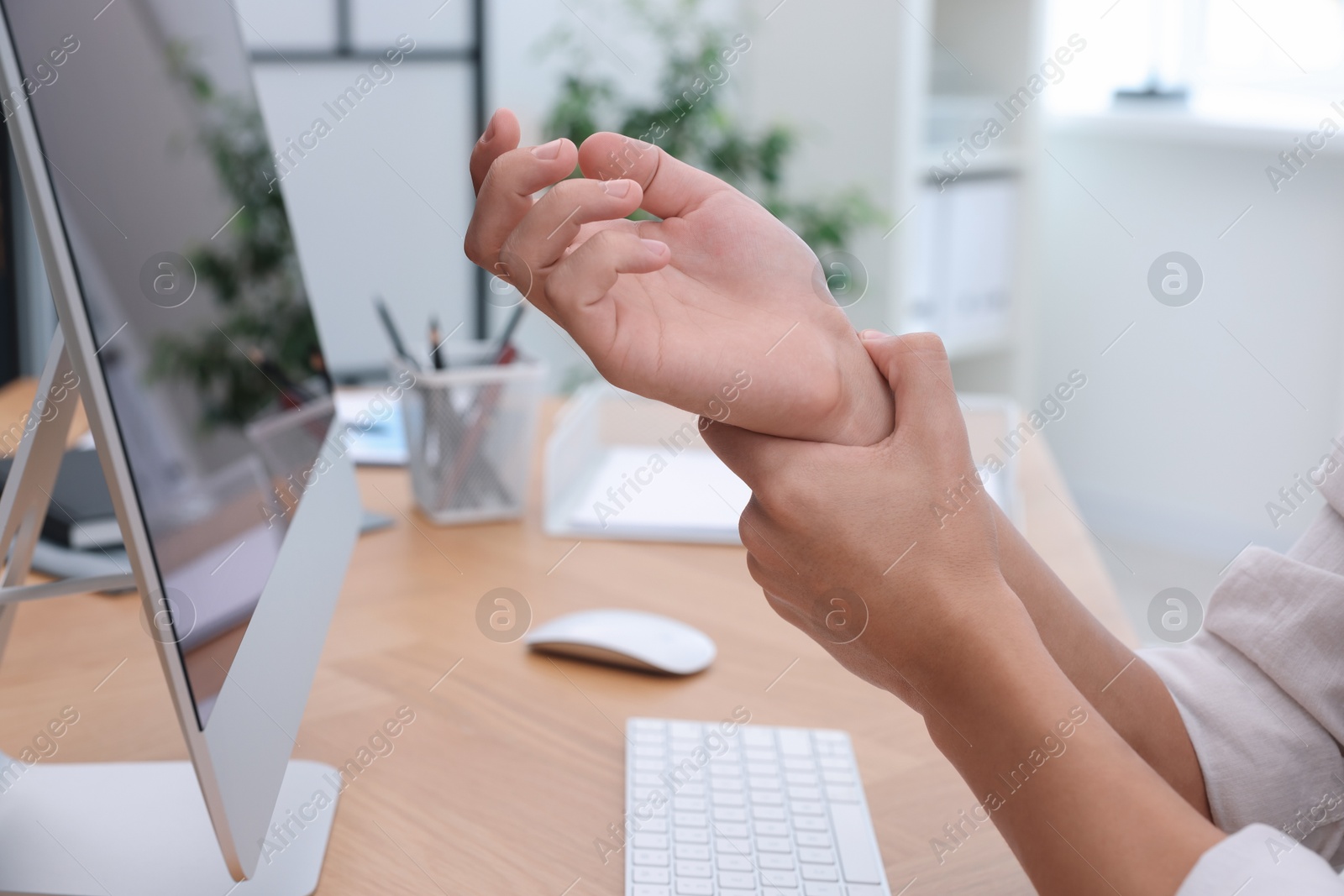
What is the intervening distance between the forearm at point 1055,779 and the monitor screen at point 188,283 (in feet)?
1.07

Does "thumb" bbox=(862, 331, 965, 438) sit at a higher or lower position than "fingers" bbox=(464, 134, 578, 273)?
lower

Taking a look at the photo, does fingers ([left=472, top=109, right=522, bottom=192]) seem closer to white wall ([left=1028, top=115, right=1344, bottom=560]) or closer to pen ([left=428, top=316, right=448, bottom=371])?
pen ([left=428, top=316, right=448, bottom=371])

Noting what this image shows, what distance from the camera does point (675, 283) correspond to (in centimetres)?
59

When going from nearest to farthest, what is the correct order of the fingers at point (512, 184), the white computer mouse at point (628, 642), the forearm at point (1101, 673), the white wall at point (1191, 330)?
the fingers at point (512, 184) < the forearm at point (1101, 673) < the white computer mouse at point (628, 642) < the white wall at point (1191, 330)

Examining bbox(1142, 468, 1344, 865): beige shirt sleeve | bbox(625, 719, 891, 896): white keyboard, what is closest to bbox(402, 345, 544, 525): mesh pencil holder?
bbox(625, 719, 891, 896): white keyboard

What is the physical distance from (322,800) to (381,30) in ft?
5.98

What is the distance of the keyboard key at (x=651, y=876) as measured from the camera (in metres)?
0.55

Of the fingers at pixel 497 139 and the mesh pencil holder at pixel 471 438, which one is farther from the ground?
the fingers at pixel 497 139

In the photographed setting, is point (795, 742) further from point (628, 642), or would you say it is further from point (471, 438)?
point (471, 438)

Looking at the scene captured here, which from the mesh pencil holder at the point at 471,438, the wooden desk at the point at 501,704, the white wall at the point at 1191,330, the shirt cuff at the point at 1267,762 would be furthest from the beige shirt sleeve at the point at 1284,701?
the white wall at the point at 1191,330

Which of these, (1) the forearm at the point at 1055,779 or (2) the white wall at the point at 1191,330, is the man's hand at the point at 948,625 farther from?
(2) the white wall at the point at 1191,330

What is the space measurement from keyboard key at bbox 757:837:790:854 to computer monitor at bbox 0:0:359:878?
250 millimetres

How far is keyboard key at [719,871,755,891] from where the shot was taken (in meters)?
0.55

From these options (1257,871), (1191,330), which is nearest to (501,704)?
(1257,871)
